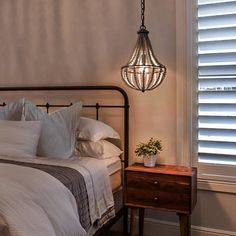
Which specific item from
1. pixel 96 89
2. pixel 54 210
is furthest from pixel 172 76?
pixel 54 210

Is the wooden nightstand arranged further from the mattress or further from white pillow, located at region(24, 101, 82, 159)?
white pillow, located at region(24, 101, 82, 159)

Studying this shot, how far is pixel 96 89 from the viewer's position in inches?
107

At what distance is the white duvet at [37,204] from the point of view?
126 centimetres

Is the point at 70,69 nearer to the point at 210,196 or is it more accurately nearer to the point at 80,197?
the point at 80,197

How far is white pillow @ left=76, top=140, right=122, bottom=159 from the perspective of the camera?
7.68ft

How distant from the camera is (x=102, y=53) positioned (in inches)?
107

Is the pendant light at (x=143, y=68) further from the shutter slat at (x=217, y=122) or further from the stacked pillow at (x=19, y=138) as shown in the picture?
the stacked pillow at (x=19, y=138)

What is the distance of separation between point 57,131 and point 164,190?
89 centimetres

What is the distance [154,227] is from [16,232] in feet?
5.24

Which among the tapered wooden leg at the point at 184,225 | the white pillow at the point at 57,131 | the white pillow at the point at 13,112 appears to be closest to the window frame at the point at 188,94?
the tapered wooden leg at the point at 184,225

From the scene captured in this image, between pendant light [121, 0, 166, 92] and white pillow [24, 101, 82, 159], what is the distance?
0.52 metres

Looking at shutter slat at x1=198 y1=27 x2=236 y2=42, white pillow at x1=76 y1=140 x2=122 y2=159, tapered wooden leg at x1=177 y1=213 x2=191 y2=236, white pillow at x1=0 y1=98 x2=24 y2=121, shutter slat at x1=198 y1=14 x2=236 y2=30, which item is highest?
shutter slat at x1=198 y1=14 x2=236 y2=30

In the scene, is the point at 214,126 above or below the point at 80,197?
above

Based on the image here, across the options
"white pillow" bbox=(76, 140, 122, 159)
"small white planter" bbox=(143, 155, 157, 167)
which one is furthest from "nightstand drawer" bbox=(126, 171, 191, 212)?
"white pillow" bbox=(76, 140, 122, 159)
